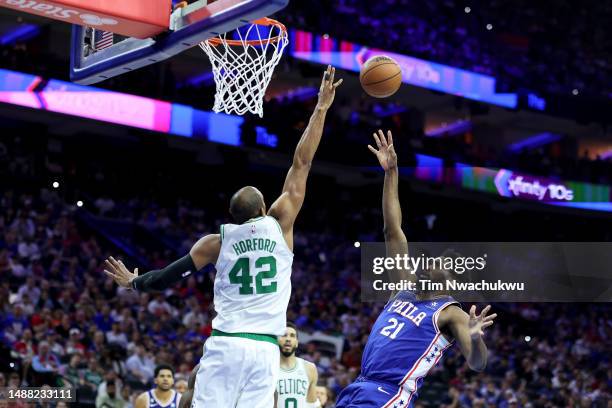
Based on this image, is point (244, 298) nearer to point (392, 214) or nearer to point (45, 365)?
point (392, 214)

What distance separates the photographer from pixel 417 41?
2466cm

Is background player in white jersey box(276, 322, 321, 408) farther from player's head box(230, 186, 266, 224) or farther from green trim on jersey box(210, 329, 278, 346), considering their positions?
player's head box(230, 186, 266, 224)

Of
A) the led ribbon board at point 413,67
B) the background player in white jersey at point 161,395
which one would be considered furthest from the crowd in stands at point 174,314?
the led ribbon board at point 413,67

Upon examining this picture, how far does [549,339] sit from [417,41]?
8.48 meters

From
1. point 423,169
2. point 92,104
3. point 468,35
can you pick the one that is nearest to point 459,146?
point 423,169

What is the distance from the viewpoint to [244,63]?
7.30 m

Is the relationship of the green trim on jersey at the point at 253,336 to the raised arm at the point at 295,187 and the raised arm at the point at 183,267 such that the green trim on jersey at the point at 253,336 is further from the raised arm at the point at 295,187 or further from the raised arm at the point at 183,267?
the raised arm at the point at 295,187

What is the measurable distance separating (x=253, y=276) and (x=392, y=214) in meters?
1.22

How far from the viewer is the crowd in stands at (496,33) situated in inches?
912

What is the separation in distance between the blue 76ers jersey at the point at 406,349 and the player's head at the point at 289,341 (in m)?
2.42

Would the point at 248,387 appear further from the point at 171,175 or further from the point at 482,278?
the point at 171,175

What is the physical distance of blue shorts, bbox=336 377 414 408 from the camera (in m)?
5.23
